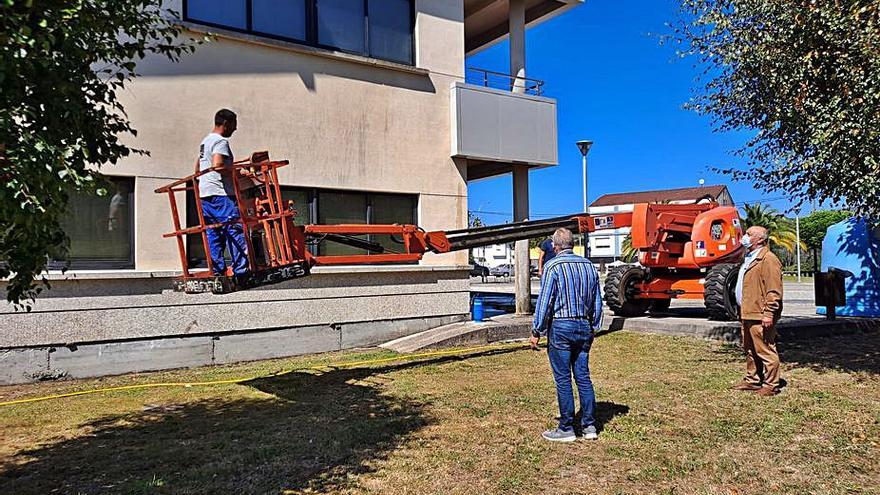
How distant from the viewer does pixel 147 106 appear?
8.91 meters

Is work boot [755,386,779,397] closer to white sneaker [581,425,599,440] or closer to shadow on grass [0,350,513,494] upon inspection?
white sneaker [581,425,599,440]

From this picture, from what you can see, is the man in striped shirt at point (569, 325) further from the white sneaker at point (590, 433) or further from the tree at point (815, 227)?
the tree at point (815, 227)

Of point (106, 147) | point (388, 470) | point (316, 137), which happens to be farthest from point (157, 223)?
point (388, 470)

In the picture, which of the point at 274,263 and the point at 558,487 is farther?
the point at 274,263

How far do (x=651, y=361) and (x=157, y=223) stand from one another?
7312 millimetres

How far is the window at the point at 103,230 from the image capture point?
8.51m

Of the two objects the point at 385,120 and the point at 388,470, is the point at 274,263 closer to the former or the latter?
the point at 388,470

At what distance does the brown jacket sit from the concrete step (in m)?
4.62

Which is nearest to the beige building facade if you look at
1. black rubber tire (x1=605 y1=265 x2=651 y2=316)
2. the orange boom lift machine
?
the orange boom lift machine

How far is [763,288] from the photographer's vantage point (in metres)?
7.11

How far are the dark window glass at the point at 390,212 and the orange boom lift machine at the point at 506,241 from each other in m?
0.20

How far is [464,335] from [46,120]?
7.99 meters

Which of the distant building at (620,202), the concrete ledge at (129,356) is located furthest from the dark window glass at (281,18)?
the distant building at (620,202)

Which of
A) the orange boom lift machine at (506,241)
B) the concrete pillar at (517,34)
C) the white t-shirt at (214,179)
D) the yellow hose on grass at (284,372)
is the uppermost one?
the concrete pillar at (517,34)
